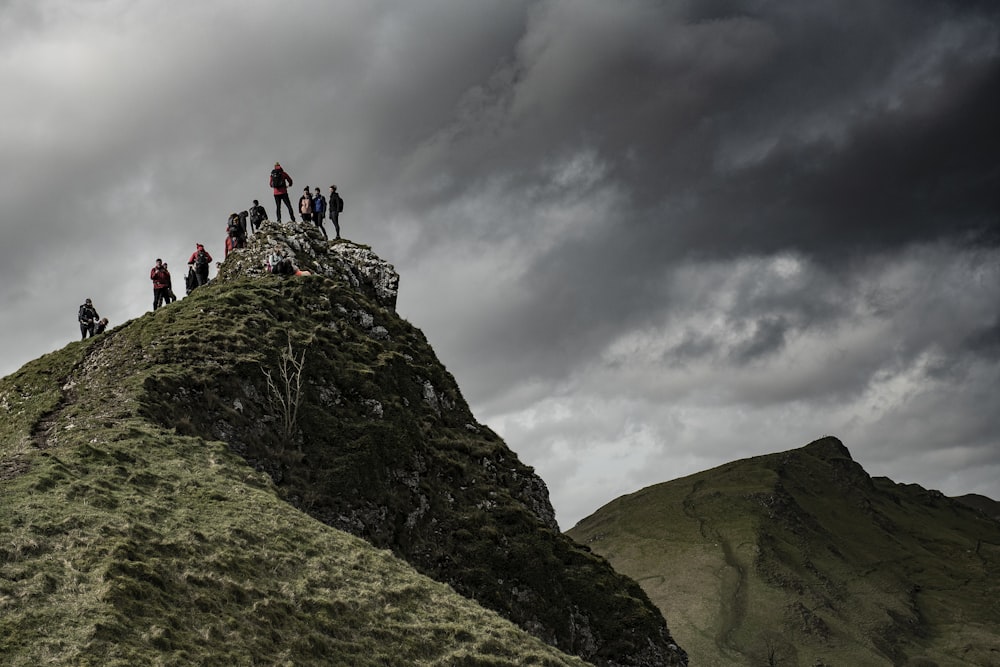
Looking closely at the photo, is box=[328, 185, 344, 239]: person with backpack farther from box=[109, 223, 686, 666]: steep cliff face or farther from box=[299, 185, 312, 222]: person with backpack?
box=[109, 223, 686, 666]: steep cliff face

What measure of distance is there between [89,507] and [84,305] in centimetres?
3631

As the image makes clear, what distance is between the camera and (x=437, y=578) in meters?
46.1

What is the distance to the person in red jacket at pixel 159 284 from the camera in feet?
207

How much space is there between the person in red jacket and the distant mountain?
6.12 meters

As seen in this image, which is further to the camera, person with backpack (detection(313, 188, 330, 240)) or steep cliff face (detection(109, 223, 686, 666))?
person with backpack (detection(313, 188, 330, 240))

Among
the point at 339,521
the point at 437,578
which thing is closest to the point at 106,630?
the point at 339,521

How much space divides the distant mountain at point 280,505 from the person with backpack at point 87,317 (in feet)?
26.5

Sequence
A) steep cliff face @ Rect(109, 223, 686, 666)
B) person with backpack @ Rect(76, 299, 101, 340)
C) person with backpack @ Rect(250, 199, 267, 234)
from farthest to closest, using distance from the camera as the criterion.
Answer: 1. person with backpack @ Rect(250, 199, 267, 234)
2. person with backpack @ Rect(76, 299, 101, 340)
3. steep cliff face @ Rect(109, 223, 686, 666)

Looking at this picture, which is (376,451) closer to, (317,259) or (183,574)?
(183,574)

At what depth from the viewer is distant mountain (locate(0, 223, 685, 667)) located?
83.3 ft

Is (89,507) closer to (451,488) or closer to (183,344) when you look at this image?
(183,344)

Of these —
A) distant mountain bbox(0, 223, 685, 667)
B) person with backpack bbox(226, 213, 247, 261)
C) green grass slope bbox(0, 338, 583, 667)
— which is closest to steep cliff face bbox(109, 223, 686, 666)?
distant mountain bbox(0, 223, 685, 667)

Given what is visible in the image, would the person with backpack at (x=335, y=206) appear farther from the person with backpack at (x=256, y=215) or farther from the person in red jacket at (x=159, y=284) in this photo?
the person in red jacket at (x=159, y=284)

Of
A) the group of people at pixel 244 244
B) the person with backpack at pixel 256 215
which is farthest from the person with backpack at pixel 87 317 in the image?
the person with backpack at pixel 256 215
